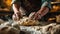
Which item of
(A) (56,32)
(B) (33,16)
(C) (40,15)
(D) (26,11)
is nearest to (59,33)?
(A) (56,32)

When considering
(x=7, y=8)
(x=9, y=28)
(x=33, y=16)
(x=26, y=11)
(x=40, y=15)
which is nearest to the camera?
(x=9, y=28)

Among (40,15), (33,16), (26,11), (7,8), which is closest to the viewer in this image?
(33,16)

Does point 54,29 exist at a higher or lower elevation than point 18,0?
lower

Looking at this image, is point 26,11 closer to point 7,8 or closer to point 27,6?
point 27,6

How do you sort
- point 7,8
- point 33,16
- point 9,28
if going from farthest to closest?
point 7,8
point 33,16
point 9,28

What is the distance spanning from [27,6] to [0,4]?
895 millimetres

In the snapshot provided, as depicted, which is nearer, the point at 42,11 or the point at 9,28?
the point at 9,28

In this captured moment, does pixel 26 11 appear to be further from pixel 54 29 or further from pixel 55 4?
pixel 55 4

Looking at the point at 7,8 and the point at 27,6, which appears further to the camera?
the point at 7,8

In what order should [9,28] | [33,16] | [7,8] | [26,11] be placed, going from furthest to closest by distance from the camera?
[7,8]
[26,11]
[33,16]
[9,28]

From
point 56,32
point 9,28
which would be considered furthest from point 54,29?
point 9,28

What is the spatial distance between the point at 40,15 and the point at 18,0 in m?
0.23

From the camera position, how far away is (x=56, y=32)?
29.1 inches

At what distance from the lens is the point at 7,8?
2.33 m
